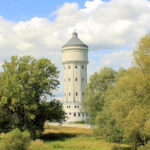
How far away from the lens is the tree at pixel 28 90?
32281mm

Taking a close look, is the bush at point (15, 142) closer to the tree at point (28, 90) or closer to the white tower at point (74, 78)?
the tree at point (28, 90)

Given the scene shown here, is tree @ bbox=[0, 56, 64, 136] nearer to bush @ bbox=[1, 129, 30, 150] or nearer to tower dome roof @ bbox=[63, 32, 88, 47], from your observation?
bush @ bbox=[1, 129, 30, 150]

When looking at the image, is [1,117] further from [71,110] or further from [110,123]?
[71,110]

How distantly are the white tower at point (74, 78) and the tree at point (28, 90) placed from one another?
132ft

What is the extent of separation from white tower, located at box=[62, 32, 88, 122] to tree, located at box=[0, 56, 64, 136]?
40.2 m

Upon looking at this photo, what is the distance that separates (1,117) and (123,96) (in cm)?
1817

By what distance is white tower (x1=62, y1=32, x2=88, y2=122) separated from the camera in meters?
76.7

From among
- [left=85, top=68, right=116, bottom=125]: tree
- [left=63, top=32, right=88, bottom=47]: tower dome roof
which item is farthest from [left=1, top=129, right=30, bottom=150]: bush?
[left=63, top=32, right=88, bottom=47]: tower dome roof

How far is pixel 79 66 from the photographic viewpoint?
77.4m

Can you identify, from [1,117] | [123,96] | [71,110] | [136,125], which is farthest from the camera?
[71,110]

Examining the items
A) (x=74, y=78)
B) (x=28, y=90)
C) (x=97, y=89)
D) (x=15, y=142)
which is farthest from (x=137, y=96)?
(x=74, y=78)

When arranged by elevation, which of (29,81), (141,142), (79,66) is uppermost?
(79,66)

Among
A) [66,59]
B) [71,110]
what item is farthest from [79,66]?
[71,110]

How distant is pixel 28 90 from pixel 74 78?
144 feet
